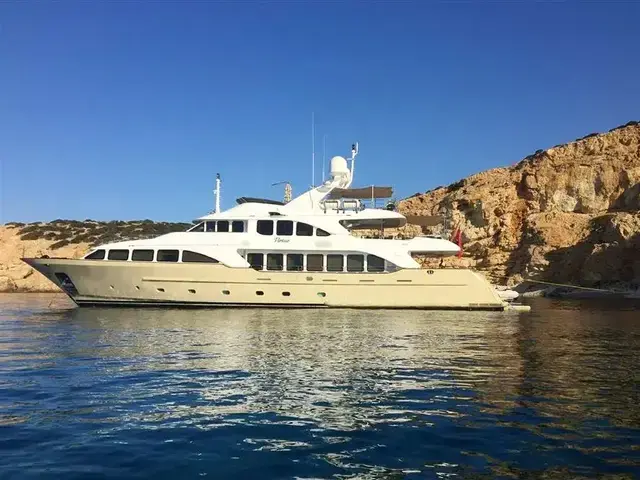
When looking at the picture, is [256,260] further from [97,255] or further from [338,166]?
[97,255]

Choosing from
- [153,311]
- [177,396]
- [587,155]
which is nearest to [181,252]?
[153,311]

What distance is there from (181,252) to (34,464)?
774 inches

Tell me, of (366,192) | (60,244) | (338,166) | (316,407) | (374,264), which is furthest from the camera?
(60,244)

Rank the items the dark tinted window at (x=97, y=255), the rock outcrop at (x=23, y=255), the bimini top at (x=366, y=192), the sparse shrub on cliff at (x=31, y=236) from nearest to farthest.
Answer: the dark tinted window at (x=97, y=255) < the bimini top at (x=366, y=192) < the rock outcrop at (x=23, y=255) < the sparse shrub on cliff at (x=31, y=236)

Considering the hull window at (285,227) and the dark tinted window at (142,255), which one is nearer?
the dark tinted window at (142,255)

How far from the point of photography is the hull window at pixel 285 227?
84.1ft

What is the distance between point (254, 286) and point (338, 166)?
802 cm

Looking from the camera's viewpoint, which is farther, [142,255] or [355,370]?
[142,255]

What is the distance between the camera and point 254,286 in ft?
80.7

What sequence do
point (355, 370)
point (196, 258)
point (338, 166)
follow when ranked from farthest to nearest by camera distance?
point (338, 166) < point (196, 258) < point (355, 370)

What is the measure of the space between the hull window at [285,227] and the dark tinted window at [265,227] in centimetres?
Result: 38

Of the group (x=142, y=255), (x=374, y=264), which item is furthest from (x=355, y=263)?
(x=142, y=255)

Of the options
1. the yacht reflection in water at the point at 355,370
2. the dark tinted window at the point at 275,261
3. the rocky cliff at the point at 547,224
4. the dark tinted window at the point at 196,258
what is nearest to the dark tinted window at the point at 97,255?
the dark tinted window at the point at 196,258

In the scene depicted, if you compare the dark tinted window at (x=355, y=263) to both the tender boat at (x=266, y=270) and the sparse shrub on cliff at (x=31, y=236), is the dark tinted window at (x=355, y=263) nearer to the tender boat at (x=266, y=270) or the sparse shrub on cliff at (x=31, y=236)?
the tender boat at (x=266, y=270)
